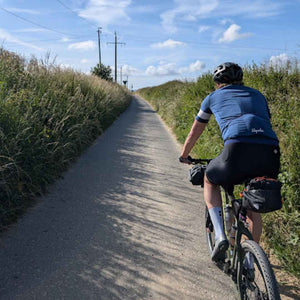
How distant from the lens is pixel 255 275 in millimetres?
2080

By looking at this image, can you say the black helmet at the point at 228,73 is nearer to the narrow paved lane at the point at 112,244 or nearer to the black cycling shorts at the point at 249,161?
the black cycling shorts at the point at 249,161

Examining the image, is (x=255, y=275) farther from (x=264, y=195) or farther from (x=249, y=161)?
(x=249, y=161)

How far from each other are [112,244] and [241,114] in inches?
87.6

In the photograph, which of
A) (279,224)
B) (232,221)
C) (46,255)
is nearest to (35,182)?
(46,255)

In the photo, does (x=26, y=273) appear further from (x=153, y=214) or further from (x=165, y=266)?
(x=153, y=214)

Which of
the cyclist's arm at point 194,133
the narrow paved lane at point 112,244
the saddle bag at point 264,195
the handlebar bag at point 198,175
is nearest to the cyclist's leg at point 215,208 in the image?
the handlebar bag at point 198,175

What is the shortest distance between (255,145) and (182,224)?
7.40 feet

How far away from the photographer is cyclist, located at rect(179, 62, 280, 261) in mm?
2215

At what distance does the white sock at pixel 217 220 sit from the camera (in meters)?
2.50

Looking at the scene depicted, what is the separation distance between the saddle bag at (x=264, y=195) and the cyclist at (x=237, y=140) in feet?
0.54

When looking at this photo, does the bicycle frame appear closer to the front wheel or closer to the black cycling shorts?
the front wheel

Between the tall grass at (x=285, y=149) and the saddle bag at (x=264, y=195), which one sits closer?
the saddle bag at (x=264, y=195)

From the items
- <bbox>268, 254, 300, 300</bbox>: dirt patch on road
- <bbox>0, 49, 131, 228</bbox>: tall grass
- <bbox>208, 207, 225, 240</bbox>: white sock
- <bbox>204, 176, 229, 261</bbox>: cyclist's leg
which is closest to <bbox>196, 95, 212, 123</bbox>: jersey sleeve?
<bbox>204, 176, 229, 261</bbox>: cyclist's leg

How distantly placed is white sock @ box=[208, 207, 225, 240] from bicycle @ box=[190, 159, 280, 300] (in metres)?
0.08
